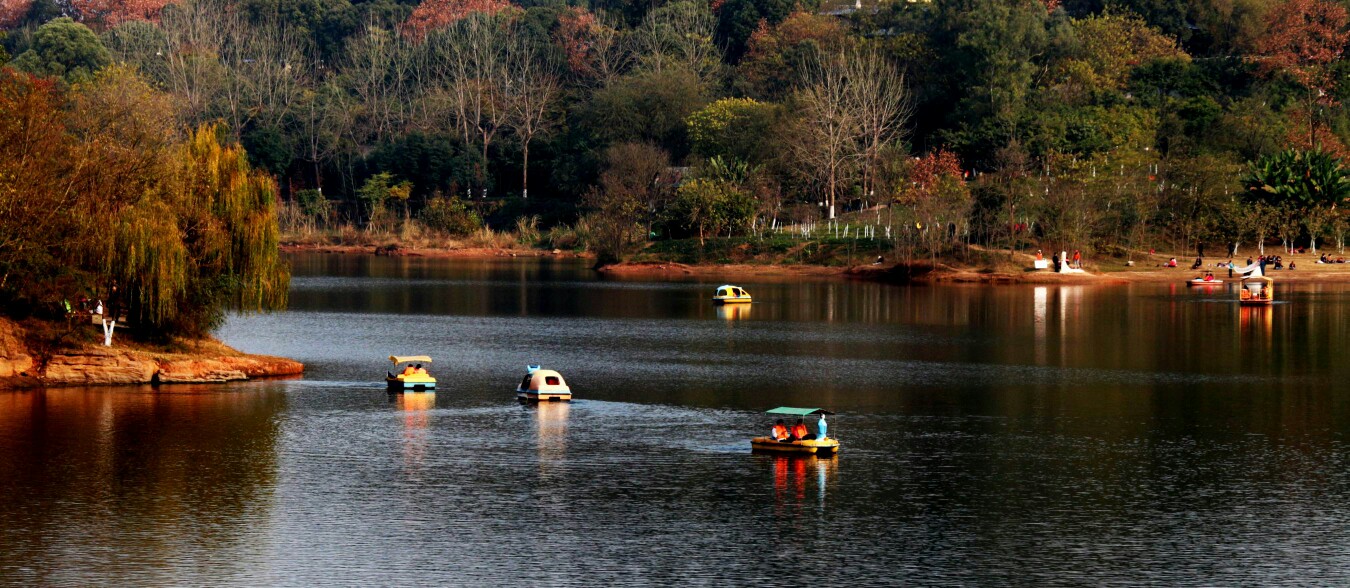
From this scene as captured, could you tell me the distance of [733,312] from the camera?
94.0m

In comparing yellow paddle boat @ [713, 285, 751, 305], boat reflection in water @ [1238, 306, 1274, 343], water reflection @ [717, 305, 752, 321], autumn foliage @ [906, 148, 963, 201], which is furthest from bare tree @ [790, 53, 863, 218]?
boat reflection in water @ [1238, 306, 1274, 343]

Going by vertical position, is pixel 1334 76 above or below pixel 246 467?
above

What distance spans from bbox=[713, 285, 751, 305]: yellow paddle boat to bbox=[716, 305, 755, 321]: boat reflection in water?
98.2 inches

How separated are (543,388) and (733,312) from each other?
41280 mm

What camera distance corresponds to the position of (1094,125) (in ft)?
473

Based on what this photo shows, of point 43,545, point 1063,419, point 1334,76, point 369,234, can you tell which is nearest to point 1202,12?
point 1334,76

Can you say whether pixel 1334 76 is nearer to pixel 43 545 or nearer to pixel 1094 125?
pixel 1094 125

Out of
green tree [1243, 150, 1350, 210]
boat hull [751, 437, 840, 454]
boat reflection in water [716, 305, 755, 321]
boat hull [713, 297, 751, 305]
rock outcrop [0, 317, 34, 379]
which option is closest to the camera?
boat hull [751, 437, 840, 454]

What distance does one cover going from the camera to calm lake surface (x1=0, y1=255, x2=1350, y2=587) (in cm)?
3178

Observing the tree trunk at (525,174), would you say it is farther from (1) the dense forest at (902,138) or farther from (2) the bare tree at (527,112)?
(1) the dense forest at (902,138)

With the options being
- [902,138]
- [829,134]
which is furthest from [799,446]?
[902,138]

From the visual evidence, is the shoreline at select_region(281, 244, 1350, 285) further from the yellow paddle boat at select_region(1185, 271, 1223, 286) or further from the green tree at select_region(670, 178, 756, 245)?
the green tree at select_region(670, 178, 756, 245)

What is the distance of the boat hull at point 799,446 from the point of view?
42719 millimetres

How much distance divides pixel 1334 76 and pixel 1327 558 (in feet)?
471
